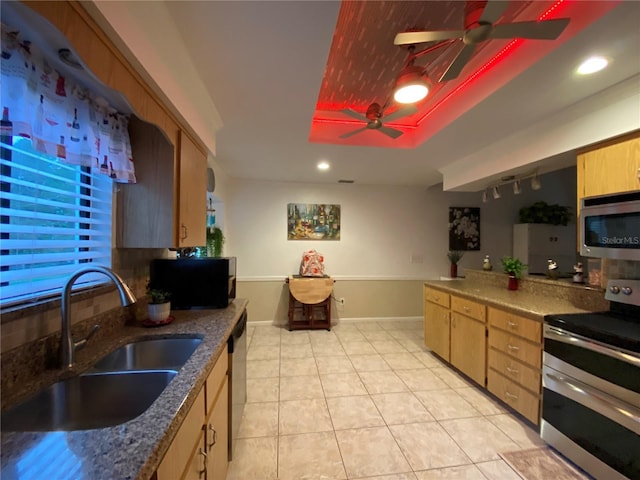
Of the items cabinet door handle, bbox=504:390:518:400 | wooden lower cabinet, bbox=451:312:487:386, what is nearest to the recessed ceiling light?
wooden lower cabinet, bbox=451:312:487:386

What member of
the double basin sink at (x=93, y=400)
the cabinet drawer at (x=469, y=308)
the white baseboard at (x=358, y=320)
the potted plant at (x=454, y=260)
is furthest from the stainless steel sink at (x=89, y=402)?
the potted plant at (x=454, y=260)

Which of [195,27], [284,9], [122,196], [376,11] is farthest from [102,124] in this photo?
[376,11]

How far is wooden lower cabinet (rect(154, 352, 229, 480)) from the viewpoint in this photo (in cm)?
78

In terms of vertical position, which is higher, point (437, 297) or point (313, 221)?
point (313, 221)

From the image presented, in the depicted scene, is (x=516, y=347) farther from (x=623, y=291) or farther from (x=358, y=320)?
(x=358, y=320)

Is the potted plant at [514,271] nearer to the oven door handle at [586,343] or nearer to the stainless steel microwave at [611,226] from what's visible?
the stainless steel microwave at [611,226]

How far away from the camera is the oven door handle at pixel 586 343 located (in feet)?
4.42

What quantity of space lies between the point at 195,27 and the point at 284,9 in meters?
0.45

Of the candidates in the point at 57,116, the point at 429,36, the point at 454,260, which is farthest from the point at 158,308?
the point at 454,260

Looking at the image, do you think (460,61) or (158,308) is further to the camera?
(158,308)

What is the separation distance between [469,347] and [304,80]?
263cm

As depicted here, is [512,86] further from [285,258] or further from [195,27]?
[285,258]

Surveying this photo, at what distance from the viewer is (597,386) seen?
1475 mm

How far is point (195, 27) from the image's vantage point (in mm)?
1292
